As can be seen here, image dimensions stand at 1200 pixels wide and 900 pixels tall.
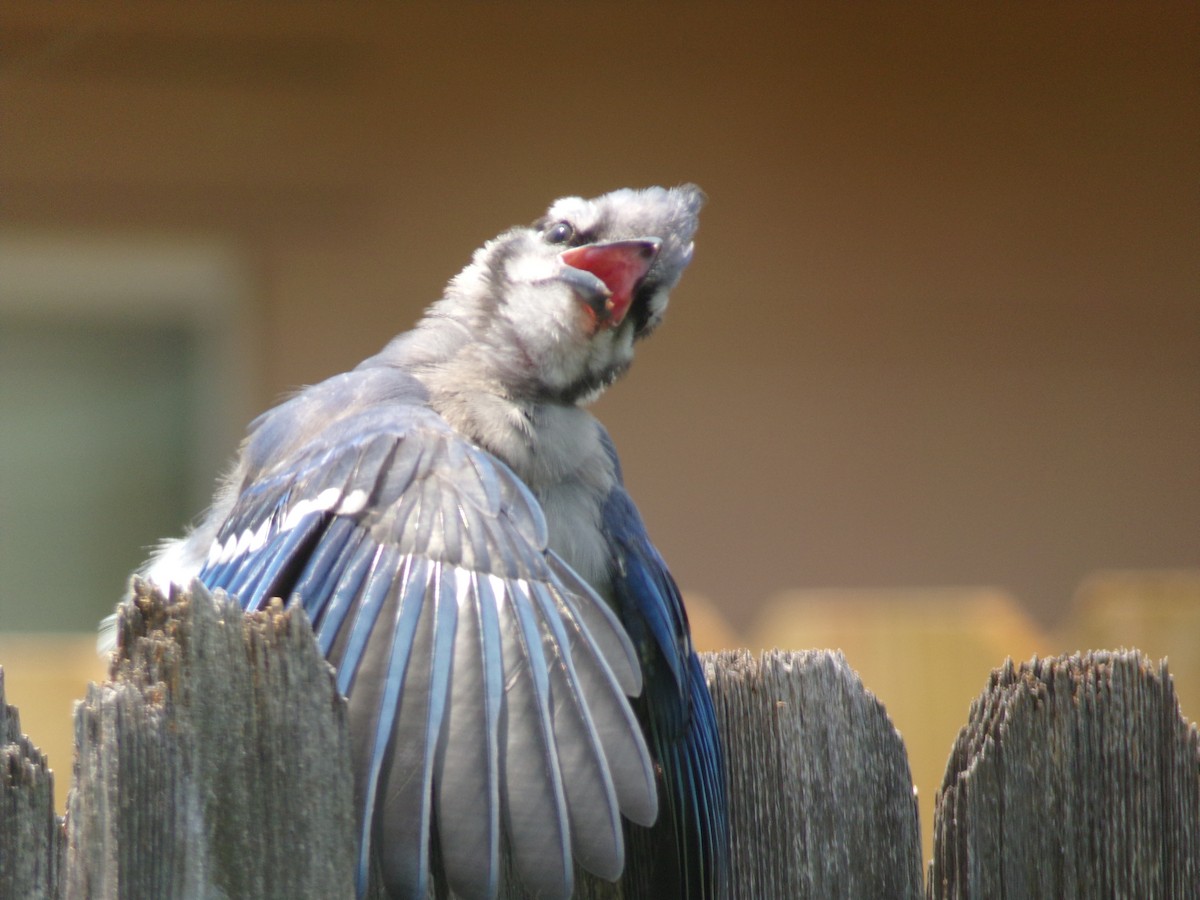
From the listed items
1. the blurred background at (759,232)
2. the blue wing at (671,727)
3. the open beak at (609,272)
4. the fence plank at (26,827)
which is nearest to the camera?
the fence plank at (26,827)

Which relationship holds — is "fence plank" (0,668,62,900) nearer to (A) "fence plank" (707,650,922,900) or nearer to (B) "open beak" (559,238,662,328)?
(A) "fence plank" (707,650,922,900)

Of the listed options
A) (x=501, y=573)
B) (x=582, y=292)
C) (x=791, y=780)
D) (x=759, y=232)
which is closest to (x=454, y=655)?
(x=501, y=573)

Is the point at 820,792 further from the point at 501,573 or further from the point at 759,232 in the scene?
the point at 759,232

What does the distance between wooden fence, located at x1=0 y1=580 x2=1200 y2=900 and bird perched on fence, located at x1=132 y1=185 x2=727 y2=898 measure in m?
0.07

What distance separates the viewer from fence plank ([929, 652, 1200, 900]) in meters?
1.55

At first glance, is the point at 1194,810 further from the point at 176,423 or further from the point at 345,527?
the point at 176,423

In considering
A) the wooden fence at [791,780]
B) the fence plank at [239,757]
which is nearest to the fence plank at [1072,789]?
the wooden fence at [791,780]

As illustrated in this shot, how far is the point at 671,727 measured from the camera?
6.24 feet

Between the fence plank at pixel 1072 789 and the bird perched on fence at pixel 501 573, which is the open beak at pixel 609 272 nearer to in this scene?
the bird perched on fence at pixel 501 573

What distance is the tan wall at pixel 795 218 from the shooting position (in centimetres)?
442

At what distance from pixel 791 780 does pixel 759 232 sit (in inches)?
122

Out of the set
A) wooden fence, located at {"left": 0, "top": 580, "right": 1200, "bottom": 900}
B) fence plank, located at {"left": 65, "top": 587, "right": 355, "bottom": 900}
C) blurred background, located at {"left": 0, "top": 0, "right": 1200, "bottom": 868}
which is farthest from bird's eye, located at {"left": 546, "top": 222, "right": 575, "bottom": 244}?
blurred background, located at {"left": 0, "top": 0, "right": 1200, "bottom": 868}

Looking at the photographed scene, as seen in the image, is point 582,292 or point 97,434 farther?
point 97,434

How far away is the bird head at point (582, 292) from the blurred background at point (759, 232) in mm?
→ 2032
